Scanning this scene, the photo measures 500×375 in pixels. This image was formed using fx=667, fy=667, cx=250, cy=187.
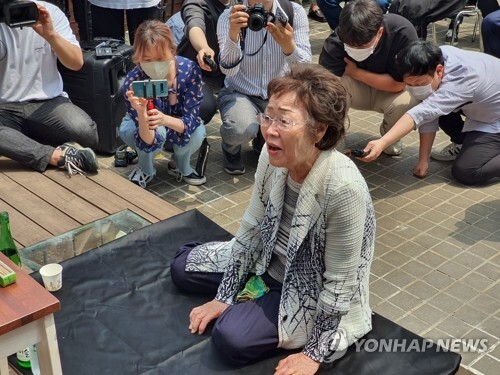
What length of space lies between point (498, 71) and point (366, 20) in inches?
34.2

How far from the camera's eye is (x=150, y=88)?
3521 mm

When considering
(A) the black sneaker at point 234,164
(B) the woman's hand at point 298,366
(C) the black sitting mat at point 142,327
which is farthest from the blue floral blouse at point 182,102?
(B) the woman's hand at point 298,366

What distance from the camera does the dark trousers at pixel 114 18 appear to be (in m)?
4.83

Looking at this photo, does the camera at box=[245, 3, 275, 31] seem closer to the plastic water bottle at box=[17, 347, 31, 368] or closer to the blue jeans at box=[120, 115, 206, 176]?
the blue jeans at box=[120, 115, 206, 176]

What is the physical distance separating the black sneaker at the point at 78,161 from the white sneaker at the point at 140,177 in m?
0.29

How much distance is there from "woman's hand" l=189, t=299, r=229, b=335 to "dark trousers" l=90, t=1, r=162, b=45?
2.89m

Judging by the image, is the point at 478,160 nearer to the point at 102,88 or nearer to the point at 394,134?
the point at 394,134

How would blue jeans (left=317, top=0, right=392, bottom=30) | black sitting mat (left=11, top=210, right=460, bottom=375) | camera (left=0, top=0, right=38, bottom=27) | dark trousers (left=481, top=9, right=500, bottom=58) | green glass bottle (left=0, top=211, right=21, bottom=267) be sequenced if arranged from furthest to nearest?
blue jeans (left=317, top=0, right=392, bottom=30) < dark trousers (left=481, top=9, right=500, bottom=58) < camera (left=0, top=0, right=38, bottom=27) < green glass bottle (left=0, top=211, right=21, bottom=267) < black sitting mat (left=11, top=210, right=460, bottom=375)

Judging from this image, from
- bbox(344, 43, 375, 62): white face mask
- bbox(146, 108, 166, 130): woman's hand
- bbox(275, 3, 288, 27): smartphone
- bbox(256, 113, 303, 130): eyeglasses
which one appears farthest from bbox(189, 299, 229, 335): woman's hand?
bbox(344, 43, 375, 62): white face mask

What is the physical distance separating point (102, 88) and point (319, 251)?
2327mm

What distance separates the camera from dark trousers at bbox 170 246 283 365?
2.29m

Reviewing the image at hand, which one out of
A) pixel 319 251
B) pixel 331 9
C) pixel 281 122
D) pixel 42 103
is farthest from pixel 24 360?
pixel 331 9

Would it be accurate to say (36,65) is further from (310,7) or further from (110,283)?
(310,7)

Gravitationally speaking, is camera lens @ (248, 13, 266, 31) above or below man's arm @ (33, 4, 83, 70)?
above
